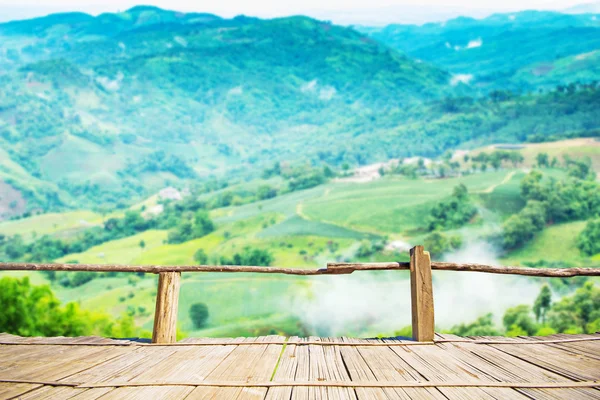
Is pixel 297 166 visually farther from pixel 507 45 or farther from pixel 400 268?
pixel 400 268

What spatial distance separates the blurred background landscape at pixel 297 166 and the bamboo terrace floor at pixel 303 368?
77.1 feet

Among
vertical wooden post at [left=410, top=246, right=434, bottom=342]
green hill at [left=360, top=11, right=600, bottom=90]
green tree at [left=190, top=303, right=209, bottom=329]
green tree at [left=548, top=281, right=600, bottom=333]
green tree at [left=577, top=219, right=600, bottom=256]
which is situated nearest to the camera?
vertical wooden post at [left=410, top=246, right=434, bottom=342]

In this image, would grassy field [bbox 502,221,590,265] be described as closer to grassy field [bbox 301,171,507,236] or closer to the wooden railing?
grassy field [bbox 301,171,507,236]

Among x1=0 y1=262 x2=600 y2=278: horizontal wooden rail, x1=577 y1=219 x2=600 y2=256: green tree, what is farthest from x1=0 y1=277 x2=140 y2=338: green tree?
x1=577 y1=219 x2=600 y2=256: green tree

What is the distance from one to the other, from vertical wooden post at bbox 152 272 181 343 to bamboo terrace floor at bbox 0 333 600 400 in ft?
0.34

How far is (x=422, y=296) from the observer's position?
3.93 metres

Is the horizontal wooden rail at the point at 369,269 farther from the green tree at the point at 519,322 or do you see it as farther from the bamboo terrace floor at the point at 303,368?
the green tree at the point at 519,322

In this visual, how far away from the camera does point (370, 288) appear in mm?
50812

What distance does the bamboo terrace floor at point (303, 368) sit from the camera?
9.48 feet

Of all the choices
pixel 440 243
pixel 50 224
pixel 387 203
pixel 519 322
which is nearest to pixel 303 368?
pixel 519 322

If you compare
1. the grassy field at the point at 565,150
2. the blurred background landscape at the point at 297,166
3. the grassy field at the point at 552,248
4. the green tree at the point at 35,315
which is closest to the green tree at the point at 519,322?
the blurred background landscape at the point at 297,166

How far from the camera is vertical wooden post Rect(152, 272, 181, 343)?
4.04m

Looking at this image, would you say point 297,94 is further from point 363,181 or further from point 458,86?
point 363,181

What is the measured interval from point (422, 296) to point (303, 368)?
103 cm
